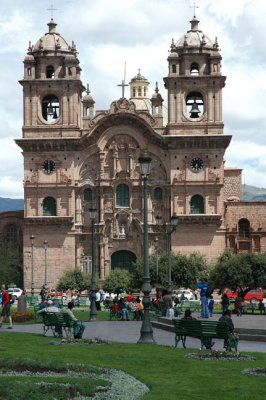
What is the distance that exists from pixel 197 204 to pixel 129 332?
45.8 metres

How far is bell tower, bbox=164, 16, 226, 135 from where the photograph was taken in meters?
82.8

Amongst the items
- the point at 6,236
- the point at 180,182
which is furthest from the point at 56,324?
the point at 6,236

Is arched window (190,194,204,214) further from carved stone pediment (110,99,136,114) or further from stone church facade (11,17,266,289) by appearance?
carved stone pediment (110,99,136,114)

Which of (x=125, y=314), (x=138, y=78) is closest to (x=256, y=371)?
(x=125, y=314)

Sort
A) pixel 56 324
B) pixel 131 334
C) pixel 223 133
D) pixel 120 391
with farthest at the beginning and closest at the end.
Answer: pixel 223 133 < pixel 131 334 < pixel 56 324 < pixel 120 391

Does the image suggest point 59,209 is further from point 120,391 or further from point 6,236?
point 120,391

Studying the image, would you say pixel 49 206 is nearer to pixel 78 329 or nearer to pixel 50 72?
pixel 50 72

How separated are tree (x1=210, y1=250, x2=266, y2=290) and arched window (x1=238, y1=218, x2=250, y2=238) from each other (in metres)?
15.9

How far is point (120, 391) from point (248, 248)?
67.9m

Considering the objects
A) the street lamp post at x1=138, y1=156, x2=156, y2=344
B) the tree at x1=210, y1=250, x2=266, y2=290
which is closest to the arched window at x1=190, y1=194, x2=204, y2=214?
the tree at x1=210, y1=250, x2=266, y2=290

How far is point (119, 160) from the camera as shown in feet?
277

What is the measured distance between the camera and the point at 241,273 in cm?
6831

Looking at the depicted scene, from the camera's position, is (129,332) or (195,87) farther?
(195,87)

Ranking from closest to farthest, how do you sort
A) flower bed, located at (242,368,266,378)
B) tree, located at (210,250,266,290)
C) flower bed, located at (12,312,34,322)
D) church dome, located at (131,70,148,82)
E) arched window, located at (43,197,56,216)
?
flower bed, located at (242,368,266,378)
flower bed, located at (12,312,34,322)
tree, located at (210,250,266,290)
arched window, located at (43,197,56,216)
church dome, located at (131,70,148,82)
